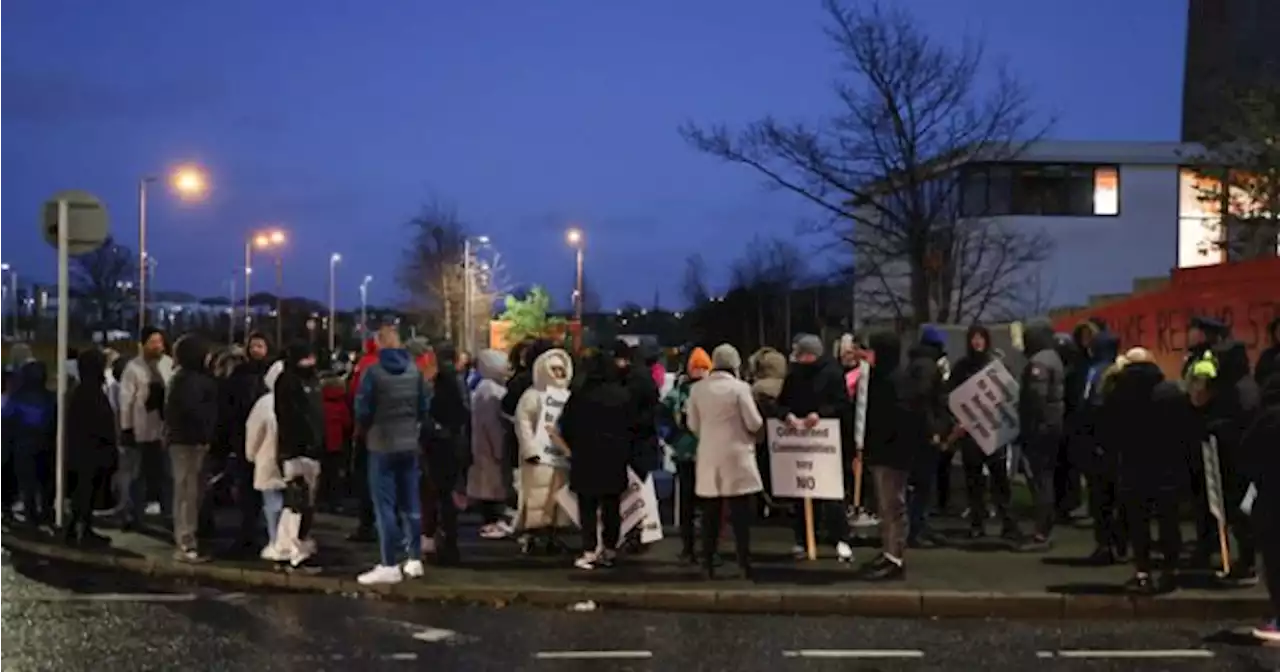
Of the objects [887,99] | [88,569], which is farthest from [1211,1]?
[88,569]

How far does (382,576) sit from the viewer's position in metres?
11.0

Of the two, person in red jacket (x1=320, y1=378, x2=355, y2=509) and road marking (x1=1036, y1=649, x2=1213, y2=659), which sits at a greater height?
person in red jacket (x1=320, y1=378, x2=355, y2=509)

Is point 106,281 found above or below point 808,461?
above

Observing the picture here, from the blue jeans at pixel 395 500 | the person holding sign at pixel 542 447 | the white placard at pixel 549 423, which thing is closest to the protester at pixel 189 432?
the blue jeans at pixel 395 500

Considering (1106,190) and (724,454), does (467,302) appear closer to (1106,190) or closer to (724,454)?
(1106,190)

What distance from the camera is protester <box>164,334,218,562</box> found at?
1209cm

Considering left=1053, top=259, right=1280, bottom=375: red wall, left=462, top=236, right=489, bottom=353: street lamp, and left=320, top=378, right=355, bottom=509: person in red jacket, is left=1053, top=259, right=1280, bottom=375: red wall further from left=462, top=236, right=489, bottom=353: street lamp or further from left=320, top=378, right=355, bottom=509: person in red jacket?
left=462, top=236, right=489, bottom=353: street lamp

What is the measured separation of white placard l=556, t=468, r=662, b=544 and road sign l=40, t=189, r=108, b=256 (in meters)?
5.80

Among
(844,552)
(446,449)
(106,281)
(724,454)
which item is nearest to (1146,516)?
(844,552)

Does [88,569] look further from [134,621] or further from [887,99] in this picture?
[887,99]

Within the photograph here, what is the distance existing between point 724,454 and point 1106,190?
38.1 meters

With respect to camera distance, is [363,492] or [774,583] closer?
[774,583]

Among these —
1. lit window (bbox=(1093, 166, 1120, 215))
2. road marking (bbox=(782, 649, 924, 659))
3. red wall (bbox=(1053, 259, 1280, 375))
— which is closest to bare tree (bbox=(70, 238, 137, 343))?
lit window (bbox=(1093, 166, 1120, 215))

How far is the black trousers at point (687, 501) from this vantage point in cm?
1170
